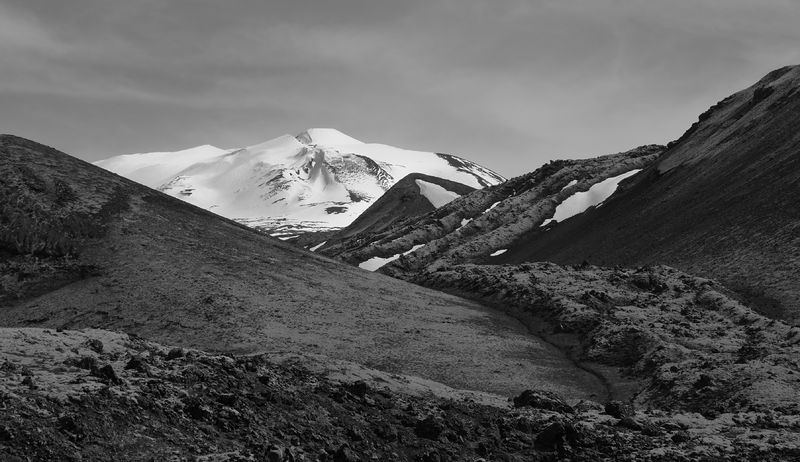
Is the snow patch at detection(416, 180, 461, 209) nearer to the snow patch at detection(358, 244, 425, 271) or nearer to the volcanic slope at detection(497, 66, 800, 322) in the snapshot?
the snow patch at detection(358, 244, 425, 271)

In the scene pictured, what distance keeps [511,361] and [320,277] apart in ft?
60.4

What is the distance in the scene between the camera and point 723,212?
64.9 metres

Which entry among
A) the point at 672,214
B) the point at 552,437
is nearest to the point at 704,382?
the point at 552,437

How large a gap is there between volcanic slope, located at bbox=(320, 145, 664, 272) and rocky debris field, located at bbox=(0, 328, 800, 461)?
61.8m

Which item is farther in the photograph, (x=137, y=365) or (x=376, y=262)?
(x=376, y=262)

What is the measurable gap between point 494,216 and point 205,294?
69615 millimetres

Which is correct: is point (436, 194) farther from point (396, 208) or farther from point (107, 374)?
Answer: point (107, 374)

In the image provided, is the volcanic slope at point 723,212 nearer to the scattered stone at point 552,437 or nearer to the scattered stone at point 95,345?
the scattered stone at point 552,437

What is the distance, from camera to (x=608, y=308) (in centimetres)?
4881

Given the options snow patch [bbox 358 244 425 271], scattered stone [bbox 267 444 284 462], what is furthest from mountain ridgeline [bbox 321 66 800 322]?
scattered stone [bbox 267 444 284 462]

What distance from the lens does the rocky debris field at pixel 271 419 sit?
49.2 ft

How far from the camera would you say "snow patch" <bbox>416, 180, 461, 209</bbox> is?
147m

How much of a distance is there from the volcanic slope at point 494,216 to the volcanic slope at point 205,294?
3531 cm

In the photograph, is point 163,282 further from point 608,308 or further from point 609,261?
point 609,261
